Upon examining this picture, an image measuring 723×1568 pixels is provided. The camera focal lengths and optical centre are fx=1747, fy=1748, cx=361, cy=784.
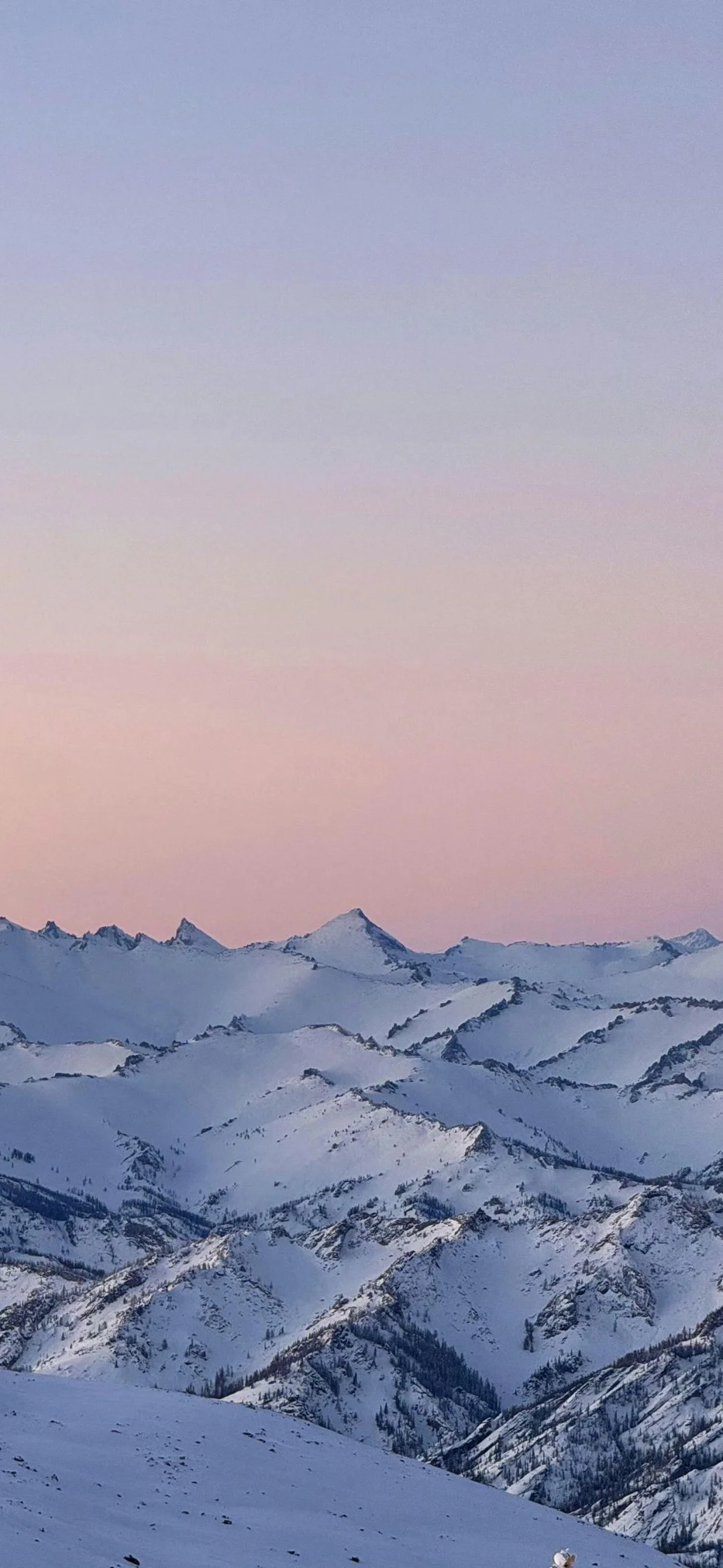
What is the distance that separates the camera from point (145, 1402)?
372 ft

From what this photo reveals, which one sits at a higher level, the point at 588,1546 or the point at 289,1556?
the point at 289,1556

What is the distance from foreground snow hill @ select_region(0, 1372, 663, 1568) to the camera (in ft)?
245

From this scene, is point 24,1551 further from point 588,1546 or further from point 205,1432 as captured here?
point 588,1546

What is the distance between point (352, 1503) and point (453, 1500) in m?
10.5

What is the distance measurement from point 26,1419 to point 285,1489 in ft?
50.8

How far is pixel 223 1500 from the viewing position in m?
88.7

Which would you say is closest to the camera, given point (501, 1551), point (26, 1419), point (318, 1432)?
point (501, 1551)

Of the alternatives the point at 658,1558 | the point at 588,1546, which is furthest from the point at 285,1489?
the point at 658,1558

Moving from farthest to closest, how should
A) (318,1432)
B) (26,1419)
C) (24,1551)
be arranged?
(318,1432), (26,1419), (24,1551)

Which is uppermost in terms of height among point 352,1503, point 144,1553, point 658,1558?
point 144,1553

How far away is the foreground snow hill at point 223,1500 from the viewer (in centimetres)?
7481

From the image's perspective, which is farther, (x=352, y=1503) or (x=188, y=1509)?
(x=352, y=1503)

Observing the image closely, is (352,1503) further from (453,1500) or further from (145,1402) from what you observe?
(145,1402)

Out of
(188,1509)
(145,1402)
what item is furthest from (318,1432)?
(188,1509)
